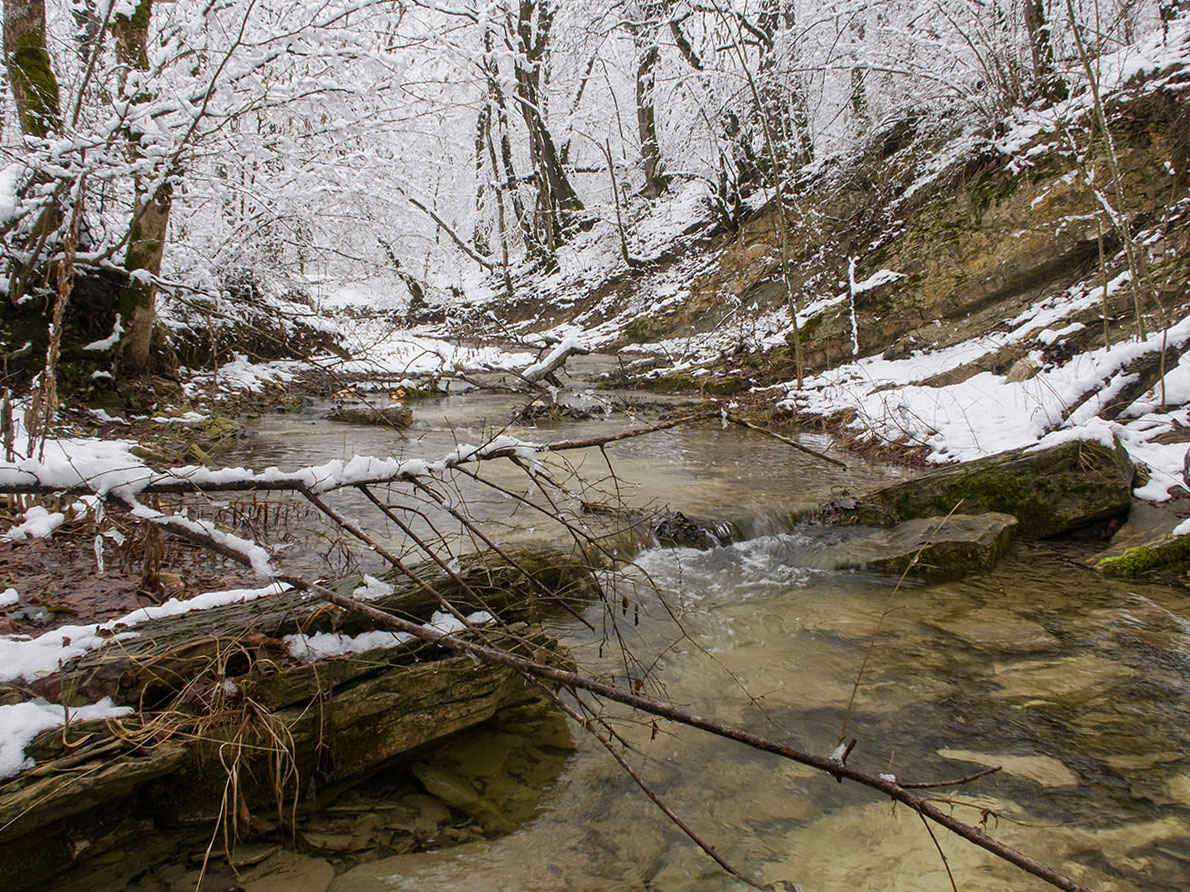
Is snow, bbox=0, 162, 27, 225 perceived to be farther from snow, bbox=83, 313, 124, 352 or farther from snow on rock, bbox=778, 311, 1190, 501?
snow on rock, bbox=778, 311, 1190, 501

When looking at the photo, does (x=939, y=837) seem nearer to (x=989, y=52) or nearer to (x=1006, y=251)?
(x=1006, y=251)

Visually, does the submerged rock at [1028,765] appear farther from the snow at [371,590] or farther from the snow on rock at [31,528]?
the snow on rock at [31,528]

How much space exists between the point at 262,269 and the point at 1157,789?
1168 cm

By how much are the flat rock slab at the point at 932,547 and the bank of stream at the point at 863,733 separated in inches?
4.9

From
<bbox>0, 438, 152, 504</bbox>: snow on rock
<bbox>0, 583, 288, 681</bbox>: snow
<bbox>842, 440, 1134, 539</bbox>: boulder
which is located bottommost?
<bbox>842, 440, 1134, 539</bbox>: boulder

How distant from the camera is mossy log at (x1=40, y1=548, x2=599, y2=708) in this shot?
1.91 meters

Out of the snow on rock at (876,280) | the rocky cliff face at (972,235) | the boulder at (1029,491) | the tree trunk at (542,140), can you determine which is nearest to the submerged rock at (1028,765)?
the boulder at (1029,491)

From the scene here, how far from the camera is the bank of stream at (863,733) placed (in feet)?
6.42

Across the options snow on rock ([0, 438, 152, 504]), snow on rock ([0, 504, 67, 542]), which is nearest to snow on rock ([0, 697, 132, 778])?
snow on rock ([0, 438, 152, 504])

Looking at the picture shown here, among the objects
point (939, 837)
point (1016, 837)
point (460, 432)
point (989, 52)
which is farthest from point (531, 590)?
point (989, 52)

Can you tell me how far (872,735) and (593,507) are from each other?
62.6 inches

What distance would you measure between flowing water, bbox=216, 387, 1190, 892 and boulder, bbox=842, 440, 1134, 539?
36 cm

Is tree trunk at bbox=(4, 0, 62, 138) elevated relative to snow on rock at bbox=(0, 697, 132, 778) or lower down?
elevated

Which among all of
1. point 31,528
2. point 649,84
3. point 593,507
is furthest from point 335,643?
point 649,84
